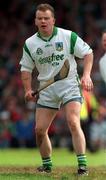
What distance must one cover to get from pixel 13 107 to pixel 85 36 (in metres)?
4.11

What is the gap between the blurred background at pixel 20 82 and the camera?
925 inches

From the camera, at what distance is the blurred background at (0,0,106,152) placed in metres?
23.5

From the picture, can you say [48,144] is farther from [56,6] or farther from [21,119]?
[56,6]

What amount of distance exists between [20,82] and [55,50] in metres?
13.8

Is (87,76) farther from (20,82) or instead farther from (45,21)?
(20,82)

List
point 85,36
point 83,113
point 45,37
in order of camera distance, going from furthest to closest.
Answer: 1. point 85,36
2. point 83,113
3. point 45,37

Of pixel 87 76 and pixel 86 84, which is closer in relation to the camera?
pixel 86 84

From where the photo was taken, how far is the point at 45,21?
1148 centimetres

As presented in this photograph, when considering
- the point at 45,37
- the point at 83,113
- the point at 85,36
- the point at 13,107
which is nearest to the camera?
the point at 45,37

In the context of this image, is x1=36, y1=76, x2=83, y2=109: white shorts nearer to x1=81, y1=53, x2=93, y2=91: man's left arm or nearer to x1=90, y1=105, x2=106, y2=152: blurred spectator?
x1=81, y1=53, x2=93, y2=91: man's left arm

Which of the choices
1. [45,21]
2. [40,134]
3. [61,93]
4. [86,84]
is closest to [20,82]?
[40,134]

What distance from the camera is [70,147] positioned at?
2350cm

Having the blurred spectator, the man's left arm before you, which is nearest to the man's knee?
the man's left arm

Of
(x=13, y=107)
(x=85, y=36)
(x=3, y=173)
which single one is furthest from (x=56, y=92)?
(x=85, y=36)
